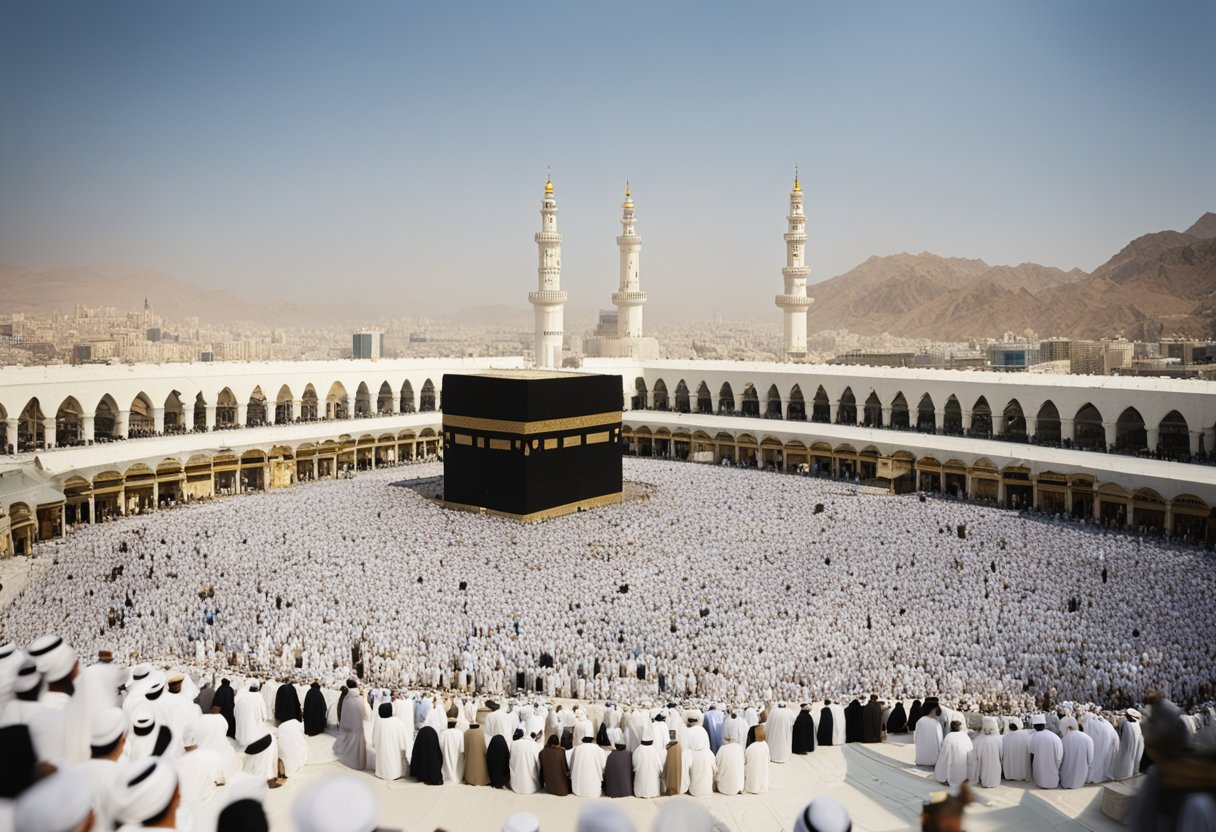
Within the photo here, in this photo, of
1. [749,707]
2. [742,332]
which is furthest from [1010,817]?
[742,332]

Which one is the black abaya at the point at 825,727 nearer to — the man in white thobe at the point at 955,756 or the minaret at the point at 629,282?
the man in white thobe at the point at 955,756

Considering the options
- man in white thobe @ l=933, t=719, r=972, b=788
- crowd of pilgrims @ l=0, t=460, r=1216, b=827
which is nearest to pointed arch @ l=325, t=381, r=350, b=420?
crowd of pilgrims @ l=0, t=460, r=1216, b=827

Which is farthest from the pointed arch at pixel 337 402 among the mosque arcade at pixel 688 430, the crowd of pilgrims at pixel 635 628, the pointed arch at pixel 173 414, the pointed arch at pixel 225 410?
the crowd of pilgrims at pixel 635 628

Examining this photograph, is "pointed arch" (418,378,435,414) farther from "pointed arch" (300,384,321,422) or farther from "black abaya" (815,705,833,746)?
"black abaya" (815,705,833,746)

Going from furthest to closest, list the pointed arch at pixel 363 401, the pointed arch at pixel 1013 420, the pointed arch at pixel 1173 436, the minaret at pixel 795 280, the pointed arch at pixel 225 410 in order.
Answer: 1. the minaret at pixel 795 280
2. the pointed arch at pixel 363 401
3. the pointed arch at pixel 225 410
4. the pointed arch at pixel 1013 420
5. the pointed arch at pixel 1173 436

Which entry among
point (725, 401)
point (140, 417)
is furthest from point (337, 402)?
point (725, 401)

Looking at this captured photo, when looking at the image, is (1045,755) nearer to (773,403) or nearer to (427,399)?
(773,403)

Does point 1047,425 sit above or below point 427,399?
below

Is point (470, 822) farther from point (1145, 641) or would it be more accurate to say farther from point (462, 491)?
point (462, 491)

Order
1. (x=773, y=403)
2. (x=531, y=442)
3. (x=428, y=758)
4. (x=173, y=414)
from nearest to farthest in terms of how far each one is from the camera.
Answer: (x=428, y=758) < (x=531, y=442) < (x=173, y=414) < (x=773, y=403)
